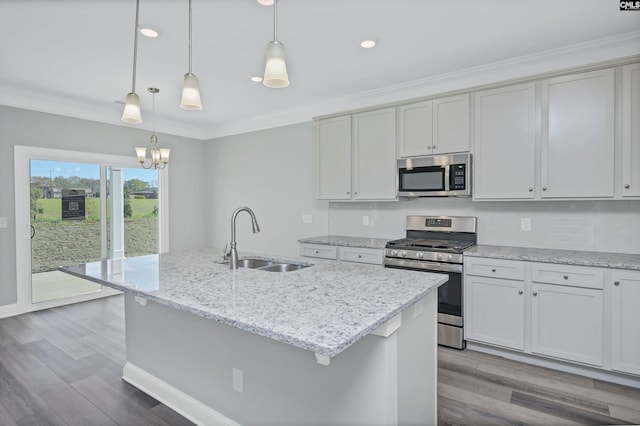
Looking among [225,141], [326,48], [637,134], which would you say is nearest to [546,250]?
[637,134]

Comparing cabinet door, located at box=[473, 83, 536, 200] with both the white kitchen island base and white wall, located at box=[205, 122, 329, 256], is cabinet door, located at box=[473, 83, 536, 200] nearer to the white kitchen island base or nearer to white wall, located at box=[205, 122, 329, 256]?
the white kitchen island base

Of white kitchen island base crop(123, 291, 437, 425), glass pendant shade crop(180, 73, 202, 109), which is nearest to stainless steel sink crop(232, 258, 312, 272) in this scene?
white kitchen island base crop(123, 291, 437, 425)

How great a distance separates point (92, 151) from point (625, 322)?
229 inches

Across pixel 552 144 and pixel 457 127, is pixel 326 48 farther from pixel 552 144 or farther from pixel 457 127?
pixel 552 144

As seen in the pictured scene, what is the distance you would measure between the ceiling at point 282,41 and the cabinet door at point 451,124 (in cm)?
33

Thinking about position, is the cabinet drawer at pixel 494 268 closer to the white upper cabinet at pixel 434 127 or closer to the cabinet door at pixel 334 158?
the white upper cabinet at pixel 434 127

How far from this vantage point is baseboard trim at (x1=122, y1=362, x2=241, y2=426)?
6.65 feet

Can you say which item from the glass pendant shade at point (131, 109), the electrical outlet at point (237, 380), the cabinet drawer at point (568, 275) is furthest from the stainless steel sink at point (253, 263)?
the cabinet drawer at point (568, 275)

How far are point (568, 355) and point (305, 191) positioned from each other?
3.26 m

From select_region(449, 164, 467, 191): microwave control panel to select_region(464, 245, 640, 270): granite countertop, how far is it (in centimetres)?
59

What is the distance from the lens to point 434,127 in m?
3.44

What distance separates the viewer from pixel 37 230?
14.1 feet

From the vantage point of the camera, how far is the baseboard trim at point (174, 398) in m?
2.03

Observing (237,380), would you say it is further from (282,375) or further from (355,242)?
(355,242)
